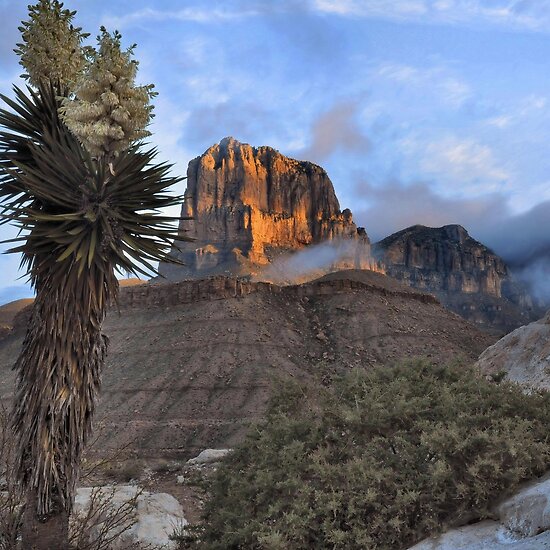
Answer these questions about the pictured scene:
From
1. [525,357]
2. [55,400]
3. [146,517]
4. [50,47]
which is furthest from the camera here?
[146,517]

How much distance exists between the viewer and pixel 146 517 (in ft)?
50.9

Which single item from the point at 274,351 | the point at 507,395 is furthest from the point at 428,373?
the point at 274,351

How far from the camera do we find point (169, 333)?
66938 mm

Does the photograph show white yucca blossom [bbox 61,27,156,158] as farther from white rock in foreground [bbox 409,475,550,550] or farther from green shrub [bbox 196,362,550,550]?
white rock in foreground [bbox 409,475,550,550]

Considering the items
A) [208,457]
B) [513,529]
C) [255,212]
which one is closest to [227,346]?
[208,457]

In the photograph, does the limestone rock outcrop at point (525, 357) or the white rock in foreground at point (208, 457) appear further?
A: the white rock in foreground at point (208, 457)

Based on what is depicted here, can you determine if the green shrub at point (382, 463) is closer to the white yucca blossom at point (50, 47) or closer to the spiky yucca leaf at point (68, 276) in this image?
the spiky yucca leaf at point (68, 276)

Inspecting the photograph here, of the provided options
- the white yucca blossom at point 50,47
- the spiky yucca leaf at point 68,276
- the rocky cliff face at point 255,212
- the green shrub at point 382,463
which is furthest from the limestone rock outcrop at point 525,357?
the rocky cliff face at point 255,212

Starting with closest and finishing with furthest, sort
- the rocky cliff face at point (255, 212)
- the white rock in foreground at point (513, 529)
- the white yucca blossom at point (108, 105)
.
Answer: the white rock in foreground at point (513, 529)
the white yucca blossom at point (108, 105)
the rocky cliff face at point (255, 212)

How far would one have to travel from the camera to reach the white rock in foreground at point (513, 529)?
5551 millimetres

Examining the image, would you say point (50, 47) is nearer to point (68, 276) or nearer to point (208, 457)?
point (68, 276)

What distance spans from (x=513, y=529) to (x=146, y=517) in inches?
468

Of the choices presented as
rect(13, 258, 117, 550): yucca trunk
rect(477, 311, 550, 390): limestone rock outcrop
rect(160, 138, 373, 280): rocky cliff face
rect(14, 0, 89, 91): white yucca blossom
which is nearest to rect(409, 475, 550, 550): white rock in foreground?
rect(477, 311, 550, 390): limestone rock outcrop

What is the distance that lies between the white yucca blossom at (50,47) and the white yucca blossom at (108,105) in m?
1.33
